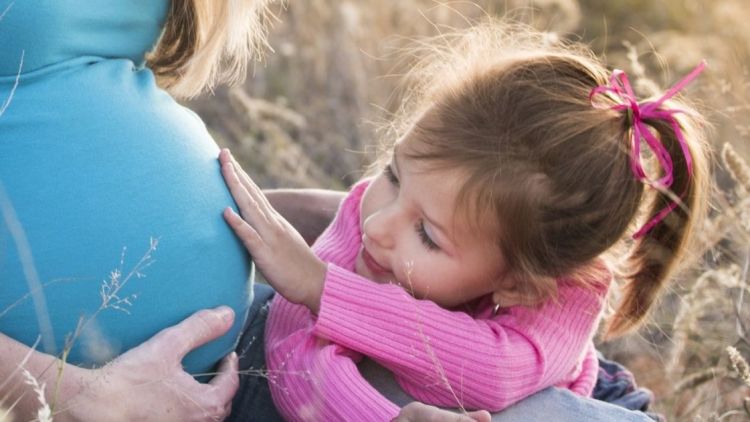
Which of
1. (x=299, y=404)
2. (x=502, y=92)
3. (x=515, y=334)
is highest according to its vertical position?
(x=502, y=92)

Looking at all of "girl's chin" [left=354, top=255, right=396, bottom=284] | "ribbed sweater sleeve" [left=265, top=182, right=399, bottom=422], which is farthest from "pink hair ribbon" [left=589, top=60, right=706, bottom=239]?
"ribbed sweater sleeve" [left=265, top=182, right=399, bottom=422]

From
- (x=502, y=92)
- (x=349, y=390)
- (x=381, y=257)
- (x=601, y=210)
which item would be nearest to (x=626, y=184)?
(x=601, y=210)

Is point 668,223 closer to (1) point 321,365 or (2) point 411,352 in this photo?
(2) point 411,352

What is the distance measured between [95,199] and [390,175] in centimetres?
67

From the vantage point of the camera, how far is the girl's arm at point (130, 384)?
205cm

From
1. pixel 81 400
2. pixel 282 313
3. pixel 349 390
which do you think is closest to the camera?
pixel 81 400

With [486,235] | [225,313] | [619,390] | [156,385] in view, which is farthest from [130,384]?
[619,390]

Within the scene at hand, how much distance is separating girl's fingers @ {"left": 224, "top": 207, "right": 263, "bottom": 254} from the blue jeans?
0.22m

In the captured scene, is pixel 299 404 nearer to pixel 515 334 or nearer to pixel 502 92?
pixel 515 334

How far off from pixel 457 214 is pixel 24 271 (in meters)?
0.86

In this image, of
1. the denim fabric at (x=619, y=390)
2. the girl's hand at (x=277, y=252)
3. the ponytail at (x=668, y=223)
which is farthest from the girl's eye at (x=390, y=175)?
the denim fabric at (x=619, y=390)

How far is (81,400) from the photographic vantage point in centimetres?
205

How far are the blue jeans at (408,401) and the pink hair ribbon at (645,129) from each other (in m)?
0.39

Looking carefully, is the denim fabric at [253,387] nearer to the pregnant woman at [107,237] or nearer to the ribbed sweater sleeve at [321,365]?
the ribbed sweater sleeve at [321,365]
